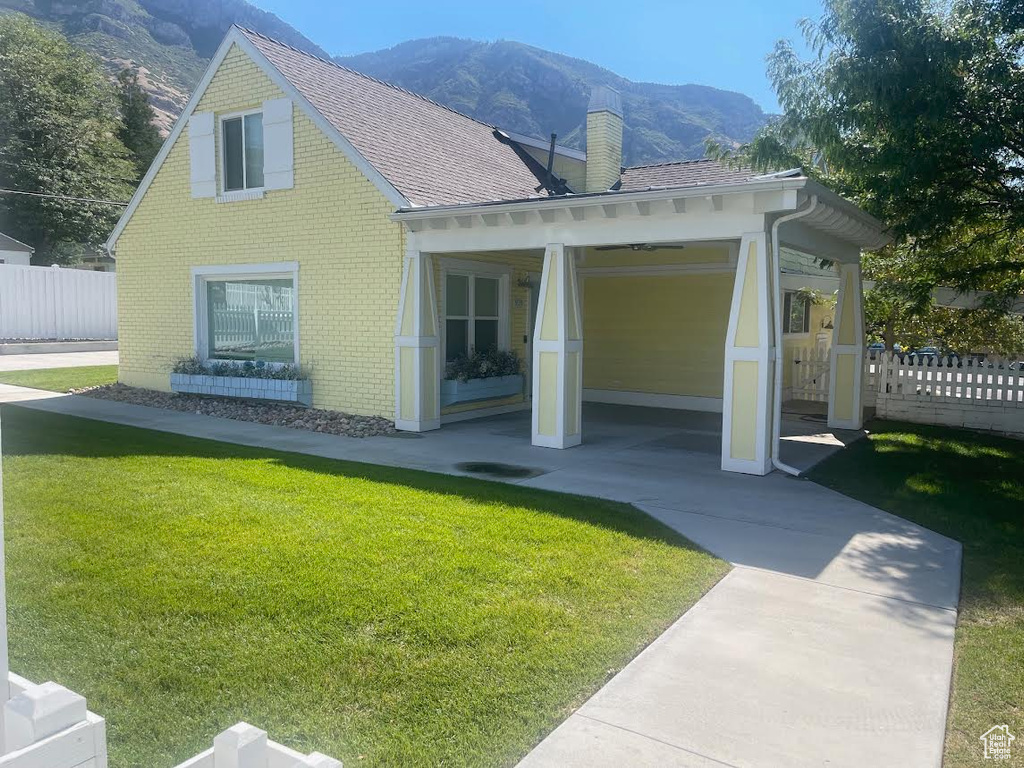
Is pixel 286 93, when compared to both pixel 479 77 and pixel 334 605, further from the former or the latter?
pixel 479 77

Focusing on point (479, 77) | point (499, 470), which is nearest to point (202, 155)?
point (499, 470)

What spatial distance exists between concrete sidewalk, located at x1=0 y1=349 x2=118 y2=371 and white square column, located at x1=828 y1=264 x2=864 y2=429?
17125 millimetres

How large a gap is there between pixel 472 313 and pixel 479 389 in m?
1.37

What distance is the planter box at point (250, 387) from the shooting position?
12.1 metres

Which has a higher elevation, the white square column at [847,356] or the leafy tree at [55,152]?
the leafy tree at [55,152]

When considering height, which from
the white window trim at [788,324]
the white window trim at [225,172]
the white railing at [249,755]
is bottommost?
the white railing at [249,755]

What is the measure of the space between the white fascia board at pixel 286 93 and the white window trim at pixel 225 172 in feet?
1.97

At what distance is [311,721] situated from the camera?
327 cm

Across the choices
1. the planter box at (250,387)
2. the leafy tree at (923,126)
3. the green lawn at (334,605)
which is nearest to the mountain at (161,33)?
the planter box at (250,387)

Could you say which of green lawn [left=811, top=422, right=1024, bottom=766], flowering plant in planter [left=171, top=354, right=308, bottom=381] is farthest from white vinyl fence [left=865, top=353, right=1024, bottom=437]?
flowering plant in planter [left=171, top=354, right=308, bottom=381]

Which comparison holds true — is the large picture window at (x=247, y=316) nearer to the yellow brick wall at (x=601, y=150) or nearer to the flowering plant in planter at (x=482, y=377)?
the flowering plant in planter at (x=482, y=377)

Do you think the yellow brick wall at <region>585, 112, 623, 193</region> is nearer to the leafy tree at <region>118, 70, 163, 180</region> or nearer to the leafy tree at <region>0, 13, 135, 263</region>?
the leafy tree at <region>0, 13, 135, 263</region>

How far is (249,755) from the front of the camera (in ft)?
6.63

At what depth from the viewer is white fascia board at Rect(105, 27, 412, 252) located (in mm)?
11211
